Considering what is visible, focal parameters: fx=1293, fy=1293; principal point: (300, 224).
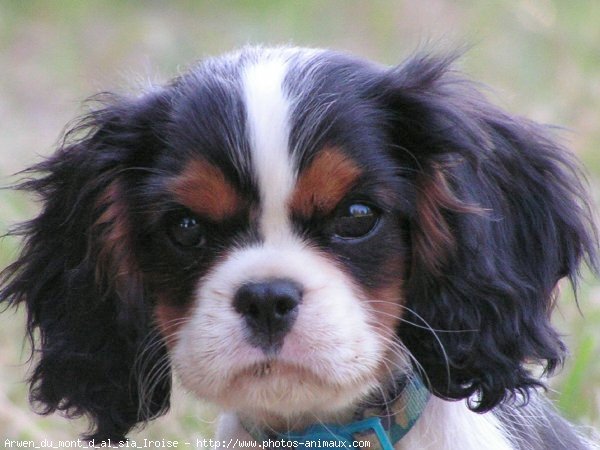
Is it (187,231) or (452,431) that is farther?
(452,431)

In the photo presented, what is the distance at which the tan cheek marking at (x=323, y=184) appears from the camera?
323 cm

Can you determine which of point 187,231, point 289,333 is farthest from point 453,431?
point 187,231

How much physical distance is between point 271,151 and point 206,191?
193 millimetres

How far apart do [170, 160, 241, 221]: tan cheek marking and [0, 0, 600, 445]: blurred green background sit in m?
2.94

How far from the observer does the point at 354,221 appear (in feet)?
10.8

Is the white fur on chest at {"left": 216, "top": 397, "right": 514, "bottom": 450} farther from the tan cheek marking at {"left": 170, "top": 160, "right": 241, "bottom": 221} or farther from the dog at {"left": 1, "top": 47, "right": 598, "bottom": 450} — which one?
the tan cheek marking at {"left": 170, "top": 160, "right": 241, "bottom": 221}

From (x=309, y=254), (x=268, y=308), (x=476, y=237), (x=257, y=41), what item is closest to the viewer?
(x=268, y=308)

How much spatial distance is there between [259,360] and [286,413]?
262mm

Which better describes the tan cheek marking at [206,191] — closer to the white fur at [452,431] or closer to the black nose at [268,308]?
the black nose at [268,308]

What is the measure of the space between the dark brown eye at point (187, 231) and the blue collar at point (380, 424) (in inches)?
25.3

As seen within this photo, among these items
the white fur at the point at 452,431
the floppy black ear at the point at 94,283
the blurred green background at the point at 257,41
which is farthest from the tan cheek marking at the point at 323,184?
the blurred green background at the point at 257,41

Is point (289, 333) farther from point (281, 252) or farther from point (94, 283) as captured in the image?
point (94, 283)

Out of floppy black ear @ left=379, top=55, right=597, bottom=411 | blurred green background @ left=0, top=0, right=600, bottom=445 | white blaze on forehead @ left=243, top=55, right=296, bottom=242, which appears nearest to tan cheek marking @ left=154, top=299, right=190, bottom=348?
white blaze on forehead @ left=243, top=55, right=296, bottom=242

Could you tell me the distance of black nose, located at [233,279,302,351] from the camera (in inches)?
123
